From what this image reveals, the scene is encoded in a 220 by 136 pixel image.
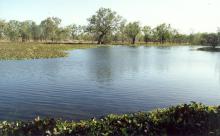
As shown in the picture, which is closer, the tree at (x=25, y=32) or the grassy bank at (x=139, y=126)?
the grassy bank at (x=139, y=126)

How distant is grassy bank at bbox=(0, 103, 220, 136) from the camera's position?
38.3 feet

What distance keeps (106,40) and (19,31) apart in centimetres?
6002

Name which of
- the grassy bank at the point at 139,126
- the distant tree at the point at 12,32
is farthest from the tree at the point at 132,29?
the grassy bank at the point at 139,126

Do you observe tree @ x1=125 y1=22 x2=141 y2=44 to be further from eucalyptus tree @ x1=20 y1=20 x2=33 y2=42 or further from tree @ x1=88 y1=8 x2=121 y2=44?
eucalyptus tree @ x1=20 y1=20 x2=33 y2=42

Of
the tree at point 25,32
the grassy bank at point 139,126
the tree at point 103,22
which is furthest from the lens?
the tree at point 25,32

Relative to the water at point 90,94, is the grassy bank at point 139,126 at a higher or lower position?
higher

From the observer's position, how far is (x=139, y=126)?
12180mm

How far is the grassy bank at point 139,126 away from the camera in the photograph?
1169cm

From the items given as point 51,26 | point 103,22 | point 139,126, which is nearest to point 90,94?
point 139,126

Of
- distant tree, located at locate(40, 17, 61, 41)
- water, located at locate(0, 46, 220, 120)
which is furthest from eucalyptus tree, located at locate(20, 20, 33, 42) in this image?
water, located at locate(0, 46, 220, 120)

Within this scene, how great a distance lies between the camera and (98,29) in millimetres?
159875

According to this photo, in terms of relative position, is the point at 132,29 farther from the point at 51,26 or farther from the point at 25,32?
the point at 25,32

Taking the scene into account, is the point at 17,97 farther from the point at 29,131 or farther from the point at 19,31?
the point at 19,31

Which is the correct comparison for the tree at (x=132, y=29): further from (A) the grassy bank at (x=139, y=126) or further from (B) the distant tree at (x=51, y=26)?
(A) the grassy bank at (x=139, y=126)
